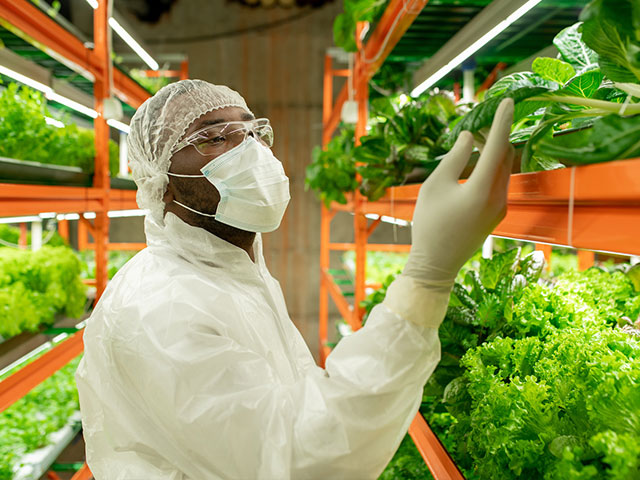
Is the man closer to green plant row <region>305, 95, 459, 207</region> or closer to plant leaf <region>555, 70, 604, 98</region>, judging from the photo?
plant leaf <region>555, 70, 604, 98</region>

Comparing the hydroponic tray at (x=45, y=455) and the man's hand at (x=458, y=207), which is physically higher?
the man's hand at (x=458, y=207)

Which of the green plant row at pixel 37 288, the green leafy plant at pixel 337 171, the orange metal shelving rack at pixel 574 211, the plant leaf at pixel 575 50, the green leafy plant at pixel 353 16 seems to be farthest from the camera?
the green leafy plant at pixel 337 171

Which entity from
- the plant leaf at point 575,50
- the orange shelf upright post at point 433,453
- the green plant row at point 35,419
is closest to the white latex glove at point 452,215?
the plant leaf at point 575,50

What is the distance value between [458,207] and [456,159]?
0.09 metres

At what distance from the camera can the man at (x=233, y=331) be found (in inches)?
36.0

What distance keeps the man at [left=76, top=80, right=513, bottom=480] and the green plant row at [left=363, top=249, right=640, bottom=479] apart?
224 mm

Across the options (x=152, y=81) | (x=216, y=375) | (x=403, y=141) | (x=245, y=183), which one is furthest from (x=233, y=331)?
(x=152, y=81)

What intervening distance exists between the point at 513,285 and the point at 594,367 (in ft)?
1.85

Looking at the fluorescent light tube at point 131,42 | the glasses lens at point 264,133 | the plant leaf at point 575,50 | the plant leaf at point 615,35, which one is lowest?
the glasses lens at point 264,133

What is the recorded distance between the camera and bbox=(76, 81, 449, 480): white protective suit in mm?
933

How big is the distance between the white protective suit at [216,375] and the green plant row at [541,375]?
0.74 ft

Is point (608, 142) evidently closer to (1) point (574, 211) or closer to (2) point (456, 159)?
(1) point (574, 211)

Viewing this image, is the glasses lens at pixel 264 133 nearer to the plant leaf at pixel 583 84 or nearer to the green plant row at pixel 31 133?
the plant leaf at pixel 583 84

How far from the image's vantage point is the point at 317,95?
22.3 feet
